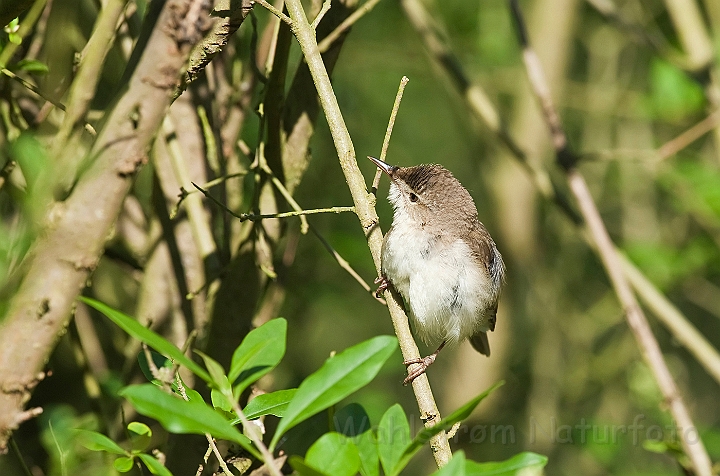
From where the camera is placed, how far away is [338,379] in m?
1.52

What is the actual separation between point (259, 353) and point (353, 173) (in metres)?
1.03

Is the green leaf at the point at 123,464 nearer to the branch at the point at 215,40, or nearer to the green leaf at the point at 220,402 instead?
the green leaf at the point at 220,402

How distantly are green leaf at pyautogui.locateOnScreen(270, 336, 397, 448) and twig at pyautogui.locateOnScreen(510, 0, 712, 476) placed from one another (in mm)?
2169

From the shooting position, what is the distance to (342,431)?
1892 millimetres

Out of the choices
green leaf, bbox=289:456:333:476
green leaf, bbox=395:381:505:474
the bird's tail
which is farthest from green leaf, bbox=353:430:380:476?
the bird's tail

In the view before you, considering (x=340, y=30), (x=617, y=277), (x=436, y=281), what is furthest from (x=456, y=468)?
(x=617, y=277)

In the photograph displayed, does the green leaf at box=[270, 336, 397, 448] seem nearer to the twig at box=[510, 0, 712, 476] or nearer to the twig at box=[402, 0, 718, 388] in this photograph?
the twig at box=[510, 0, 712, 476]

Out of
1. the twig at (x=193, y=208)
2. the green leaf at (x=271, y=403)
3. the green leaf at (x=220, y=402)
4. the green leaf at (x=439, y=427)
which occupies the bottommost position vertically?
the green leaf at (x=439, y=427)

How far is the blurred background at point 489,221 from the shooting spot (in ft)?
11.9

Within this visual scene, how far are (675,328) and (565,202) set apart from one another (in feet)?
3.18

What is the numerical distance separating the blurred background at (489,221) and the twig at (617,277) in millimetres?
145

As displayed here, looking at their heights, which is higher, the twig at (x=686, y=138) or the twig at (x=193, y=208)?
the twig at (x=193, y=208)

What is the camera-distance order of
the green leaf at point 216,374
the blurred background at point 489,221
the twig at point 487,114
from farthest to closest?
the twig at point 487,114, the blurred background at point 489,221, the green leaf at point 216,374

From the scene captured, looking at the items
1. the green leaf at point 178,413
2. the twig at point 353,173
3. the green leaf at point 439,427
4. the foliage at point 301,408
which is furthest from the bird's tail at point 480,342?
the green leaf at point 178,413
